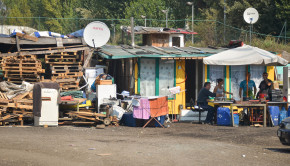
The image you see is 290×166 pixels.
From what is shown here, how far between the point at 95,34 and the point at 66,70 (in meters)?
1.93

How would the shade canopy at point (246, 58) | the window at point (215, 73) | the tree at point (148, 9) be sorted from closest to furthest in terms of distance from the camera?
the shade canopy at point (246, 58) < the window at point (215, 73) < the tree at point (148, 9)

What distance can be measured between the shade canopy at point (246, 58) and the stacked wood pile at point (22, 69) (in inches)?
272

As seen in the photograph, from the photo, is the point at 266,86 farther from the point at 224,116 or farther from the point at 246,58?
the point at 224,116

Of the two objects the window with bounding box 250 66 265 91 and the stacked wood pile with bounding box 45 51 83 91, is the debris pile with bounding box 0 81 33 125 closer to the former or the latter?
the stacked wood pile with bounding box 45 51 83 91

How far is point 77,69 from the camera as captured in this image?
20.5m

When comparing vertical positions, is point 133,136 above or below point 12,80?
below

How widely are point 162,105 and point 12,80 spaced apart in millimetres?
6914

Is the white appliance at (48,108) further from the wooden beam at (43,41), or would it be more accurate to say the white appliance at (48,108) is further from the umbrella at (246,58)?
the umbrella at (246,58)

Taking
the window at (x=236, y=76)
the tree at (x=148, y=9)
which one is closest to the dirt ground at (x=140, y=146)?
the window at (x=236, y=76)

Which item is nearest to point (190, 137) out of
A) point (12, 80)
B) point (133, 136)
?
point (133, 136)

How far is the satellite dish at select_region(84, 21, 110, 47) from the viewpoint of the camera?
65.4 ft

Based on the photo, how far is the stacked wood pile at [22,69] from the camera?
63.9 feet

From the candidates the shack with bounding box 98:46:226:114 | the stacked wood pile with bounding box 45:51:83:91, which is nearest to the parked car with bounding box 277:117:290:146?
the shack with bounding box 98:46:226:114

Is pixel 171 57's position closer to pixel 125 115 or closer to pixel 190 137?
pixel 125 115
